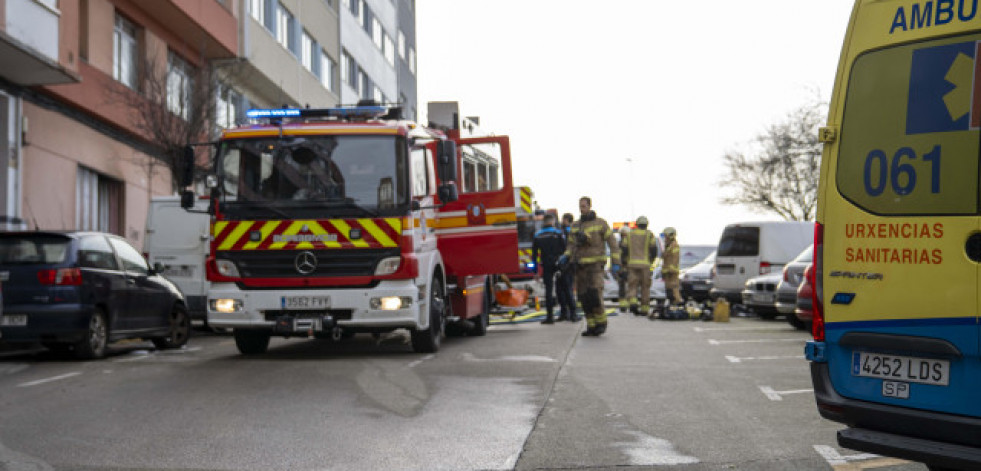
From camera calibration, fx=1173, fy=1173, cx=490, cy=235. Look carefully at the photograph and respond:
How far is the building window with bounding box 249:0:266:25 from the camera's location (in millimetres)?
32656

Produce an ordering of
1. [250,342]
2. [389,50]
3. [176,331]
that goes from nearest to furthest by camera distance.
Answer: [250,342], [176,331], [389,50]

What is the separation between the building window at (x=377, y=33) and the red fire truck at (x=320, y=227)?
39498 millimetres

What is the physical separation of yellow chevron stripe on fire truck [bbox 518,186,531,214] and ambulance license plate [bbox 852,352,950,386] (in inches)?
843

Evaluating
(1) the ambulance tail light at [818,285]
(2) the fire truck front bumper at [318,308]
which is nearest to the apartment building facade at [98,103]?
(2) the fire truck front bumper at [318,308]

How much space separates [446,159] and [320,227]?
163cm

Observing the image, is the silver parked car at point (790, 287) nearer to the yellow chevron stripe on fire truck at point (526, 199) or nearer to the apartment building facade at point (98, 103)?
the yellow chevron stripe on fire truck at point (526, 199)

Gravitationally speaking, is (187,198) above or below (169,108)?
below

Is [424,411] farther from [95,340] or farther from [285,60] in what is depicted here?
[285,60]

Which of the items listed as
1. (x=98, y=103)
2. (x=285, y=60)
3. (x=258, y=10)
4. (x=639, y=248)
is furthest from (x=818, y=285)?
(x=285, y=60)

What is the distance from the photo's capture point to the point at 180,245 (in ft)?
63.1

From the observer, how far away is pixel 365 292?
1262cm

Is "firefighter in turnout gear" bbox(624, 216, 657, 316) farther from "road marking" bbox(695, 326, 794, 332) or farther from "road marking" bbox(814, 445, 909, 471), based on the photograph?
"road marking" bbox(814, 445, 909, 471)

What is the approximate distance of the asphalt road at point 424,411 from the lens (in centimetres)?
691

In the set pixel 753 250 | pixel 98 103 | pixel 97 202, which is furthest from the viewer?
pixel 97 202
